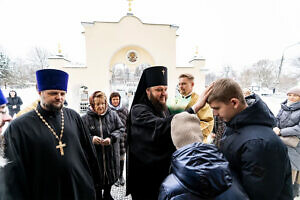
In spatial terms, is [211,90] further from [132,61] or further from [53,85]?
[132,61]

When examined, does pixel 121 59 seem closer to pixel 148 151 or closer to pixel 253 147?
pixel 148 151

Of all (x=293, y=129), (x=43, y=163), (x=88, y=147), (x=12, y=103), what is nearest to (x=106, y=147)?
(x=88, y=147)

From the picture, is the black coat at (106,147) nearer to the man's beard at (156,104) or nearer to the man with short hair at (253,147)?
the man's beard at (156,104)

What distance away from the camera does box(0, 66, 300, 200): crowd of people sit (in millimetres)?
Result: 775

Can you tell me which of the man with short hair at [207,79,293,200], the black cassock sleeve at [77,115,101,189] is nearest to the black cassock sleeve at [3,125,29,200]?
the black cassock sleeve at [77,115,101,189]

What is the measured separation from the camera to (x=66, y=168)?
1.62m

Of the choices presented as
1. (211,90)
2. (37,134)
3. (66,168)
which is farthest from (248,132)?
(37,134)

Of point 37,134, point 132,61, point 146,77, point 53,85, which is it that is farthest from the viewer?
point 132,61

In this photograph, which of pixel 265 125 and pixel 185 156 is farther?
pixel 265 125

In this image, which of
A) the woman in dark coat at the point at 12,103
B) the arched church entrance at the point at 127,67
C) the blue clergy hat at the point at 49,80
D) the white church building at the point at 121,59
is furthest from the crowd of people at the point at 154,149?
the arched church entrance at the point at 127,67

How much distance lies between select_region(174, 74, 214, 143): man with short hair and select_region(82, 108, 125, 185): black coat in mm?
1266

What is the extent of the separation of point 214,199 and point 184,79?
2.30 meters

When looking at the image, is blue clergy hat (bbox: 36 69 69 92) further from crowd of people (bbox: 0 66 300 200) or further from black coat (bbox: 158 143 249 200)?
Answer: black coat (bbox: 158 143 249 200)

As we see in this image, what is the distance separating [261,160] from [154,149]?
97cm
